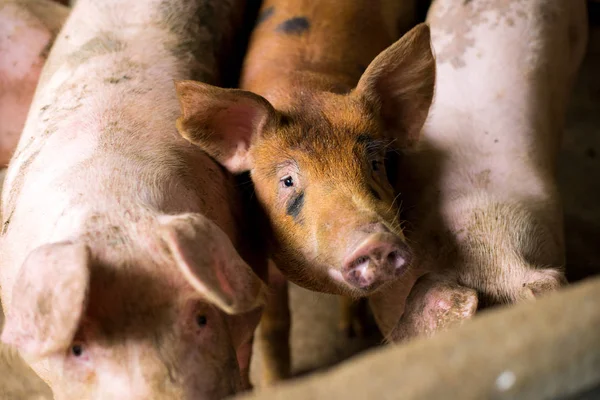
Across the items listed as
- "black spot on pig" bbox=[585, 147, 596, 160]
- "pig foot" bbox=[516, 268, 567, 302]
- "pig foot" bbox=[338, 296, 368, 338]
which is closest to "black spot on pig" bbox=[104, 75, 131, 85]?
"pig foot" bbox=[516, 268, 567, 302]

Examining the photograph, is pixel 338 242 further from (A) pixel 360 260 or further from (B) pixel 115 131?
(B) pixel 115 131

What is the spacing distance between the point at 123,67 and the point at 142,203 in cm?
76

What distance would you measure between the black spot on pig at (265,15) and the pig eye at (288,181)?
36.8 inches

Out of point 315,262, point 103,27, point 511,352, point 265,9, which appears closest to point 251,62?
point 265,9

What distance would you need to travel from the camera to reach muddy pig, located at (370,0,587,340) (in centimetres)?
176

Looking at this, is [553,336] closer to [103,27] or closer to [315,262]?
[315,262]

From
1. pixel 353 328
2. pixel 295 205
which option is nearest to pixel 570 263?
pixel 353 328

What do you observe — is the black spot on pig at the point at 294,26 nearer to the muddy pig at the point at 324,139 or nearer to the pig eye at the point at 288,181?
the muddy pig at the point at 324,139

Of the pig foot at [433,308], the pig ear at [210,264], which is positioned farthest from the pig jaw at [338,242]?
the pig ear at [210,264]

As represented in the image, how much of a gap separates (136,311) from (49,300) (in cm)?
18

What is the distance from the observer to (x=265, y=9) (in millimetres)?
2572

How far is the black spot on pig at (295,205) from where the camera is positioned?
180cm

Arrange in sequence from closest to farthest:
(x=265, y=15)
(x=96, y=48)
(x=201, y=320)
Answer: (x=201, y=320) → (x=96, y=48) → (x=265, y=15)

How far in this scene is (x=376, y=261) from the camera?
1.56m
